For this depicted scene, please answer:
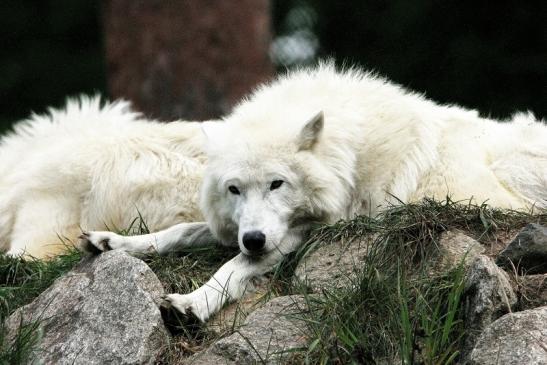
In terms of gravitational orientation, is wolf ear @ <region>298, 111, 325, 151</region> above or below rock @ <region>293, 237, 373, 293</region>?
above

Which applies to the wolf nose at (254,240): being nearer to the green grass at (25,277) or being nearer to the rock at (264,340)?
the rock at (264,340)

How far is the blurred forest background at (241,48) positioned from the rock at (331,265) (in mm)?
4923

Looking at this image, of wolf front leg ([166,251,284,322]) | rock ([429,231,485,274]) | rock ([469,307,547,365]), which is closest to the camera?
rock ([469,307,547,365])

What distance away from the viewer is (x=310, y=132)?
5902 millimetres

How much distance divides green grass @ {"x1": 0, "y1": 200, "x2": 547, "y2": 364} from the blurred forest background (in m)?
4.49

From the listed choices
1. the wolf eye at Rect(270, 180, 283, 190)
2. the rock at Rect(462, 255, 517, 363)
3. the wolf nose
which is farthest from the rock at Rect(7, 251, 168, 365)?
the rock at Rect(462, 255, 517, 363)

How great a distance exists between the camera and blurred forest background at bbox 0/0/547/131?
10398mm

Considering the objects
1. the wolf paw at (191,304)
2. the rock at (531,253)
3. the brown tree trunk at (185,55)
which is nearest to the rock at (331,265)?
the wolf paw at (191,304)

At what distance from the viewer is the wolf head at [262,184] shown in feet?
18.5

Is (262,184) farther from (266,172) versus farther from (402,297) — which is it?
(402,297)

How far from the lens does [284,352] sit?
4.70 metres

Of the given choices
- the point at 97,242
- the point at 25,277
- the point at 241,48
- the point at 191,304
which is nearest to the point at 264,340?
the point at 191,304

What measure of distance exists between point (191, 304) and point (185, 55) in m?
5.49

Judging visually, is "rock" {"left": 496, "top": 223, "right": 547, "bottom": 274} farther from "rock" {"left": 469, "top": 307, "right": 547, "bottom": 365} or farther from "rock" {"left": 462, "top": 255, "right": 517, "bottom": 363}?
"rock" {"left": 469, "top": 307, "right": 547, "bottom": 365}
